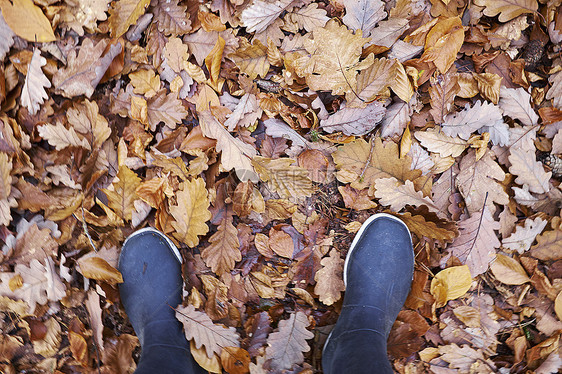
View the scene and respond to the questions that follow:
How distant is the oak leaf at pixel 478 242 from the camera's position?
151 cm

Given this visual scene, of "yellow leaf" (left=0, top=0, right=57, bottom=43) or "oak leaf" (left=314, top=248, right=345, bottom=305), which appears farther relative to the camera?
"oak leaf" (left=314, top=248, right=345, bottom=305)

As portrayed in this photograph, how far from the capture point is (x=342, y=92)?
149 centimetres

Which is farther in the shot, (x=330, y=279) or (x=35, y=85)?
(x=330, y=279)

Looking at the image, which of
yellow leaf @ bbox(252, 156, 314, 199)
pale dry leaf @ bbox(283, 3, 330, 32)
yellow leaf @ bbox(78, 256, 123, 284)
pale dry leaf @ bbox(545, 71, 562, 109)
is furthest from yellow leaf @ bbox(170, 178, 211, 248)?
pale dry leaf @ bbox(545, 71, 562, 109)

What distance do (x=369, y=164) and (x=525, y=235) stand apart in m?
0.74

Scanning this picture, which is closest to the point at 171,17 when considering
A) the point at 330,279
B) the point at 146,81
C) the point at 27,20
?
the point at 146,81

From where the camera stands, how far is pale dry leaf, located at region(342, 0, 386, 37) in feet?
4.82

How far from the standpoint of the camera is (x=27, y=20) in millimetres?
1447

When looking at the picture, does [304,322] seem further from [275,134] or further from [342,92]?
[342,92]

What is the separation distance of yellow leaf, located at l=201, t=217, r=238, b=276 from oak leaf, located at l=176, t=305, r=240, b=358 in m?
0.20

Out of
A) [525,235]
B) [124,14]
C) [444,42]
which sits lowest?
[525,235]

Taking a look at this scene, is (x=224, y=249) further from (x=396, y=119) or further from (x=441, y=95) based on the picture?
(x=441, y=95)

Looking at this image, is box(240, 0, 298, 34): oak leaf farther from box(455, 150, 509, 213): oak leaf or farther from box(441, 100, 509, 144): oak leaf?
box(455, 150, 509, 213): oak leaf

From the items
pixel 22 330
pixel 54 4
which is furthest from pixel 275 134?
pixel 22 330
